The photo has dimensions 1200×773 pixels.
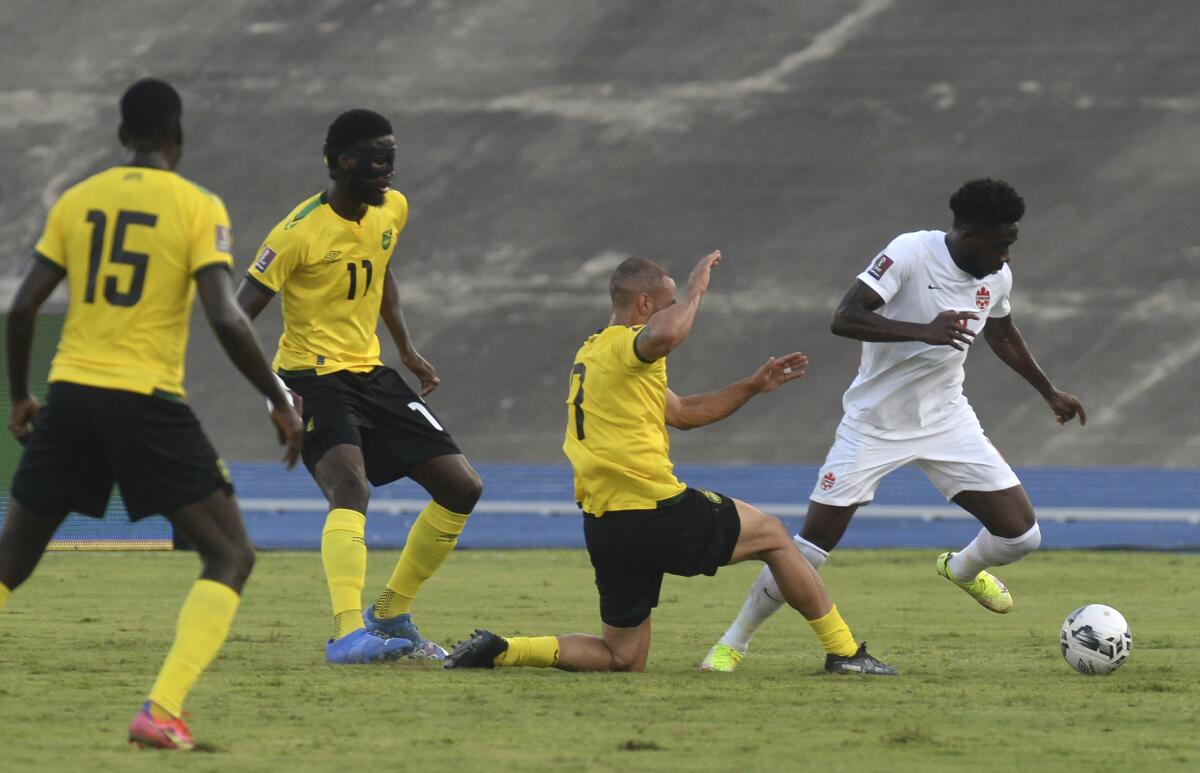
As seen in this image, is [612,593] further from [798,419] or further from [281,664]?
[798,419]

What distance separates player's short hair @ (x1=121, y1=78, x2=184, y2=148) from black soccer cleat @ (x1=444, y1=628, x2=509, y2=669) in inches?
105

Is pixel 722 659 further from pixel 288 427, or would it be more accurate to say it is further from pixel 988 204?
pixel 288 427

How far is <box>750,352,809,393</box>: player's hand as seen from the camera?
22.4ft

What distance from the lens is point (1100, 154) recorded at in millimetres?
31531

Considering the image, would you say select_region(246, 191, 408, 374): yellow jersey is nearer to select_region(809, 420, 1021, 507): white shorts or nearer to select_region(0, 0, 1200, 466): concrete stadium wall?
select_region(809, 420, 1021, 507): white shorts

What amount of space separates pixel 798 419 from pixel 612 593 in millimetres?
20641

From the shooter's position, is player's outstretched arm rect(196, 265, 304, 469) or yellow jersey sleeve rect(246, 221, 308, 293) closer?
player's outstretched arm rect(196, 265, 304, 469)

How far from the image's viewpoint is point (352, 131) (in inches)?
298

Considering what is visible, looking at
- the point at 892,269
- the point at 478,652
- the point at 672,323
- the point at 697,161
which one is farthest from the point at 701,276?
the point at 697,161

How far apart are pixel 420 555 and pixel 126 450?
2.88m

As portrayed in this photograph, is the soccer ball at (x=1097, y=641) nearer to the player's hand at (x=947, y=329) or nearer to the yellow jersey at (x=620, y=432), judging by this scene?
the player's hand at (x=947, y=329)

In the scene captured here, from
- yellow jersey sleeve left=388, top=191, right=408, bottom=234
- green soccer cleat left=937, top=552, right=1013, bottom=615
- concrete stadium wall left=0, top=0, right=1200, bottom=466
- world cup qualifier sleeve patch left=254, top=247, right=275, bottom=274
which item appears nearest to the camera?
world cup qualifier sleeve patch left=254, top=247, right=275, bottom=274

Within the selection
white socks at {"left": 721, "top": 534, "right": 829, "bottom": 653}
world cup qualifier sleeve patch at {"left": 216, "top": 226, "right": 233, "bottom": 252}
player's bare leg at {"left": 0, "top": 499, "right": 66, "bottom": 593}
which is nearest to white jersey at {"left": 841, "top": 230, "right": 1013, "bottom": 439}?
white socks at {"left": 721, "top": 534, "right": 829, "bottom": 653}

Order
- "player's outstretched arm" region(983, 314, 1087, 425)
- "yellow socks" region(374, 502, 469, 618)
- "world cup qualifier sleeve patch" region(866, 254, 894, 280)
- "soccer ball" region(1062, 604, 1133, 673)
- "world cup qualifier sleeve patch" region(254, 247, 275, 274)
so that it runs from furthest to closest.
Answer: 1. "player's outstretched arm" region(983, 314, 1087, 425)
2. "yellow socks" region(374, 502, 469, 618)
3. "world cup qualifier sleeve patch" region(866, 254, 894, 280)
4. "world cup qualifier sleeve patch" region(254, 247, 275, 274)
5. "soccer ball" region(1062, 604, 1133, 673)
